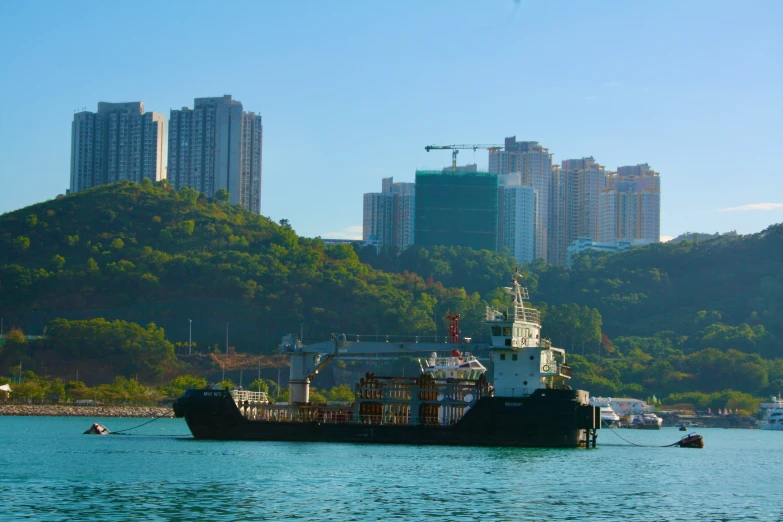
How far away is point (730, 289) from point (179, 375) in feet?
256

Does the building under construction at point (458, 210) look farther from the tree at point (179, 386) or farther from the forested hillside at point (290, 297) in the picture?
the tree at point (179, 386)

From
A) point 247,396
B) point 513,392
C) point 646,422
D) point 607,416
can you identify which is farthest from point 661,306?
point 247,396

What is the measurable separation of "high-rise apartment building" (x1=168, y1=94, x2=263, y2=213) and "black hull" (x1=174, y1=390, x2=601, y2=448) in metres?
127

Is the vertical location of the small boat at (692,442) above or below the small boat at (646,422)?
above

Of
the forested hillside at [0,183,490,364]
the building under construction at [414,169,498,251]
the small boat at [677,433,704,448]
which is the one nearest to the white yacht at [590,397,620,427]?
the forested hillside at [0,183,490,364]

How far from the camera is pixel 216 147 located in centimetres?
18038

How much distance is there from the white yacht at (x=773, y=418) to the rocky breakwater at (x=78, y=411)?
56.0 meters

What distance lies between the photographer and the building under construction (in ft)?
652

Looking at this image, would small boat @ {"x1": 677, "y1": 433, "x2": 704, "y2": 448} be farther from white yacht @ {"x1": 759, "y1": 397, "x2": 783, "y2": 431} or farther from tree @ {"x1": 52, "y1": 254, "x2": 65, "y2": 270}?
tree @ {"x1": 52, "y1": 254, "x2": 65, "y2": 270}

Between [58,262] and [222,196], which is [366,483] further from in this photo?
[222,196]

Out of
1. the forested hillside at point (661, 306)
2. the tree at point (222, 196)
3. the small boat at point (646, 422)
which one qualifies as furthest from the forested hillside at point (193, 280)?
the small boat at point (646, 422)

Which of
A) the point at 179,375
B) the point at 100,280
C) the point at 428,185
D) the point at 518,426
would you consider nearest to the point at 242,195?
the point at 428,185

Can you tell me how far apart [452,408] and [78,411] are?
55.4m

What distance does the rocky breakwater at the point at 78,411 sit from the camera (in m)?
98.9
